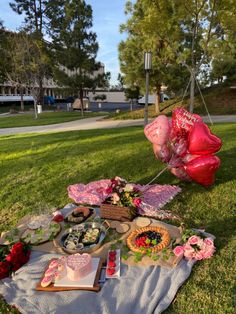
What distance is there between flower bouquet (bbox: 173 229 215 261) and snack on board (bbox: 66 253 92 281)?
3.86 ft

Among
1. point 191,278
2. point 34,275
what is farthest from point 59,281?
point 191,278

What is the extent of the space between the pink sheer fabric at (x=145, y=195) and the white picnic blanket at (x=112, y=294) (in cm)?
153

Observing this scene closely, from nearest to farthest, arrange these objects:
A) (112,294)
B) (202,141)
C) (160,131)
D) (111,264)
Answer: (112,294), (111,264), (202,141), (160,131)

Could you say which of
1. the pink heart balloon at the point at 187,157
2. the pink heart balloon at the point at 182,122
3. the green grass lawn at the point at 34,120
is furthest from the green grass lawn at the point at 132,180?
the green grass lawn at the point at 34,120

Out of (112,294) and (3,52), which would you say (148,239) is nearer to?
(112,294)

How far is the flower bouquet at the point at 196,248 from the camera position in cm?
411

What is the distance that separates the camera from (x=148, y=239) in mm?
4387

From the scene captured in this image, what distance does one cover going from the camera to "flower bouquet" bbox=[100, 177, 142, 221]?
5188mm

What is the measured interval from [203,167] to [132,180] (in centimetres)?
189

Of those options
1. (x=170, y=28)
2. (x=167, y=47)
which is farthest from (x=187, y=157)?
(x=167, y=47)

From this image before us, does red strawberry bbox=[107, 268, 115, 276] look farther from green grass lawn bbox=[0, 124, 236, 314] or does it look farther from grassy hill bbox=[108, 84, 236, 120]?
grassy hill bbox=[108, 84, 236, 120]

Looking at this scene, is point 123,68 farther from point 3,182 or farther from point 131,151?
point 3,182

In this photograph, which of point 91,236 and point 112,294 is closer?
point 112,294

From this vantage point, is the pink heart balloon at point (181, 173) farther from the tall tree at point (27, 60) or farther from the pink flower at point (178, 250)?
the tall tree at point (27, 60)
